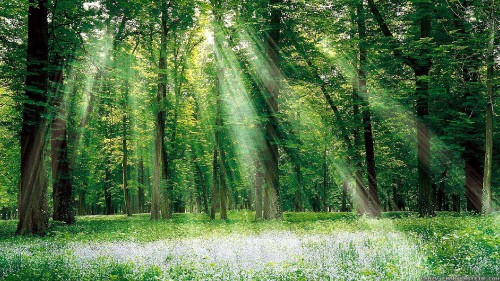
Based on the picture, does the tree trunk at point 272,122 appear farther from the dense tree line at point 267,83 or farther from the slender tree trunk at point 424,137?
the slender tree trunk at point 424,137

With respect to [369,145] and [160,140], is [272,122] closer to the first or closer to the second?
[369,145]

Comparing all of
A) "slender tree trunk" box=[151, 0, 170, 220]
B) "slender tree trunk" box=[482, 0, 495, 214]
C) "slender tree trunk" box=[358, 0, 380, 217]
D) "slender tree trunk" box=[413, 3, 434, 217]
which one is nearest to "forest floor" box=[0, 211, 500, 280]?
"slender tree trunk" box=[482, 0, 495, 214]

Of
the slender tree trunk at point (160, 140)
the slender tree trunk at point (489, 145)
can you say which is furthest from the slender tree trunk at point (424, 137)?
the slender tree trunk at point (160, 140)

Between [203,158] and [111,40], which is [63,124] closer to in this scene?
[111,40]

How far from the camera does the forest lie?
771 cm

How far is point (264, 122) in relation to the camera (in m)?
18.3

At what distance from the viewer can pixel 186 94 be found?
35.3 m

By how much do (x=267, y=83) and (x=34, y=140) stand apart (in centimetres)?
1012

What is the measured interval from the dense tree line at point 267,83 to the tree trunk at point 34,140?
5cm

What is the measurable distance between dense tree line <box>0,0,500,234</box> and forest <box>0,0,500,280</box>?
0.41 ft

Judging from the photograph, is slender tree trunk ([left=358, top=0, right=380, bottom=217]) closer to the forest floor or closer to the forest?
the forest

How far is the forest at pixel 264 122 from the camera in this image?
771 centimetres

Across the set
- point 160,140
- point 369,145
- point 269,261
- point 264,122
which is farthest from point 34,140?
point 369,145

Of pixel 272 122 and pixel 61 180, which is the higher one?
pixel 272 122
